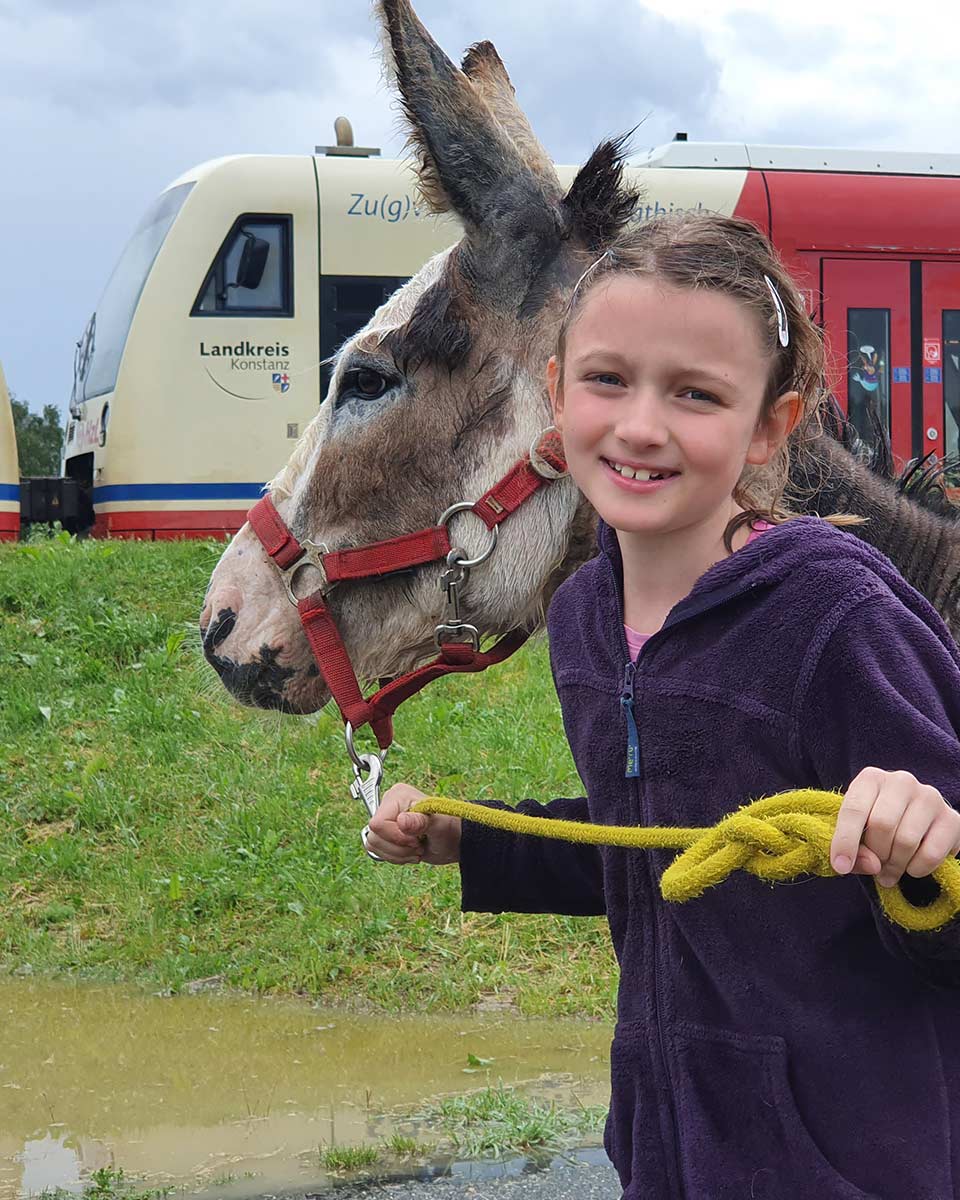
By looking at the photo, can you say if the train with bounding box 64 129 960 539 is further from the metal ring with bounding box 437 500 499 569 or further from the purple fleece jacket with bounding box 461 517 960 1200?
the purple fleece jacket with bounding box 461 517 960 1200

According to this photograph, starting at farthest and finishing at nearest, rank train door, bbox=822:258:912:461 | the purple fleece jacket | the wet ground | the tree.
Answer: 1. the tree
2. train door, bbox=822:258:912:461
3. the wet ground
4. the purple fleece jacket

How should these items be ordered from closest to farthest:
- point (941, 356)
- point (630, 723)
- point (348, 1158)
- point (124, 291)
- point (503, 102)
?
point (630, 723), point (503, 102), point (348, 1158), point (941, 356), point (124, 291)

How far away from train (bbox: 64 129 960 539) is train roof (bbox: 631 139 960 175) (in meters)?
0.10

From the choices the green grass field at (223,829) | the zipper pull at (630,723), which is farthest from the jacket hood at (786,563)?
the green grass field at (223,829)

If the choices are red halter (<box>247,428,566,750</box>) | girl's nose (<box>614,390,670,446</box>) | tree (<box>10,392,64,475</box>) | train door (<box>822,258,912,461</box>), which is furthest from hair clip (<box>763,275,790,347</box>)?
tree (<box>10,392,64,475</box>)

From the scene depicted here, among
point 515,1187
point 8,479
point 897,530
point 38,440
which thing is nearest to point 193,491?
point 8,479

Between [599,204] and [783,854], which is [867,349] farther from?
[783,854]

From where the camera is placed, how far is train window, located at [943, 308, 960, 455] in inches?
473

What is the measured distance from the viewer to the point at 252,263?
11.6m

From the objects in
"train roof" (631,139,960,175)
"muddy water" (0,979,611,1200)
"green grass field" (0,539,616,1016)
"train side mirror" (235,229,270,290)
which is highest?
"train roof" (631,139,960,175)

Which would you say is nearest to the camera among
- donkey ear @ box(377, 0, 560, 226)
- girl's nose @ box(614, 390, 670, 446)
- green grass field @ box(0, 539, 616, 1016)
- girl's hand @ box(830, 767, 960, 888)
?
girl's hand @ box(830, 767, 960, 888)

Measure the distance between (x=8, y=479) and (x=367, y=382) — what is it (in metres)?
10.0

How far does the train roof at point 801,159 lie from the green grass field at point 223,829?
531cm

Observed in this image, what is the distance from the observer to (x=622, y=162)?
2871mm
